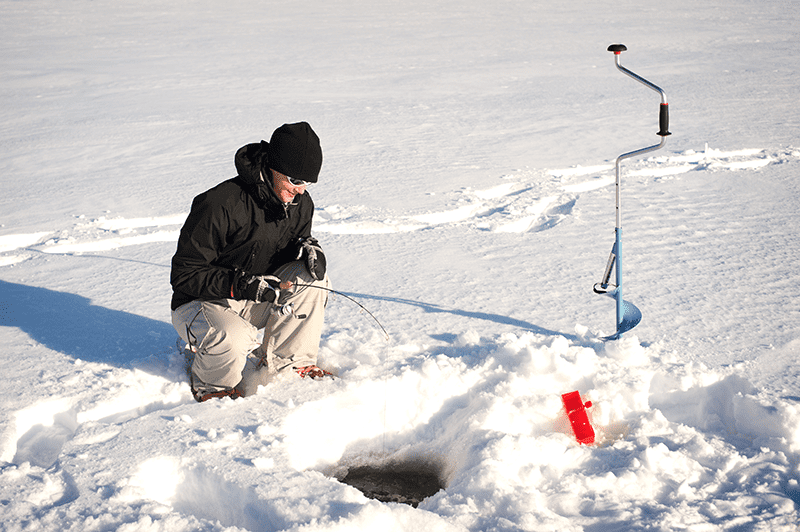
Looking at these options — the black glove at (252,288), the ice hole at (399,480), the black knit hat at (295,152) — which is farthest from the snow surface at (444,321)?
the black knit hat at (295,152)

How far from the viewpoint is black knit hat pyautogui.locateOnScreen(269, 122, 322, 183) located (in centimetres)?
245

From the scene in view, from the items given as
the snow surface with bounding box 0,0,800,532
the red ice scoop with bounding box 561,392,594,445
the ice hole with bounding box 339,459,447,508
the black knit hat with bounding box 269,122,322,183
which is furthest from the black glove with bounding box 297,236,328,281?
the red ice scoop with bounding box 561,392,594,445

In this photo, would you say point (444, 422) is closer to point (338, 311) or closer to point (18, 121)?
point (338, 311)

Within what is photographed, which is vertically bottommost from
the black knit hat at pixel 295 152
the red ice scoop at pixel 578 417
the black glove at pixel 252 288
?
the red ice scoop at pixel 578 417

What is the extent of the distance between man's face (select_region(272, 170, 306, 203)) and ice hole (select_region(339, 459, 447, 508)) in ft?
3.72

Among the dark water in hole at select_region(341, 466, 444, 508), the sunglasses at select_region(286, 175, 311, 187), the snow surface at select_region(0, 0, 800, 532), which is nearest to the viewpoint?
the snow surface at select_region(0, 0, 800, 532)

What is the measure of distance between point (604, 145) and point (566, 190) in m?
1.41

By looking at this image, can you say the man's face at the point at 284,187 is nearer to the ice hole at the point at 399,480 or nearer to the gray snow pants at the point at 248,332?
the gray snow pants at the point at 248,332

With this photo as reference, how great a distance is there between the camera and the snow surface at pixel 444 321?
215 centimetres

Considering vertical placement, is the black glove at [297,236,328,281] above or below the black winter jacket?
below

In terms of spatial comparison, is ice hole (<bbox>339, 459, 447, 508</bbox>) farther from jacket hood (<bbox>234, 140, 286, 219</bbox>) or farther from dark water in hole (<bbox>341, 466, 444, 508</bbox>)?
jacket hood (<bbox>234, 140, 286, 219</bbox>)

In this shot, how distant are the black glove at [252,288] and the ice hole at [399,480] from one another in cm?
77

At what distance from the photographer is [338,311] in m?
3.42

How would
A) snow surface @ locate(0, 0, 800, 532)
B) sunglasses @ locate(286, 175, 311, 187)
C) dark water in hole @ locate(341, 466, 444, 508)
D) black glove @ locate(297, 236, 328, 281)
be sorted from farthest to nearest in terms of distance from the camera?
black glove @ locate(297, 236, 328, 281)
sunglasses @ locate(286, 175, 311, 187)
dark water in hole @ locate(341, 466, 444, 508)
snow surface @ locate(0, 0, 800, 532)
